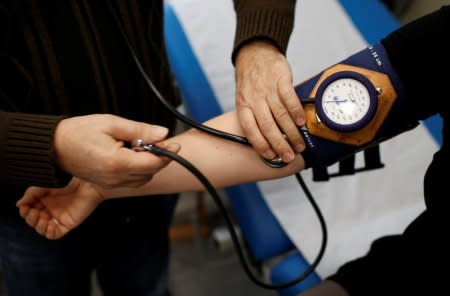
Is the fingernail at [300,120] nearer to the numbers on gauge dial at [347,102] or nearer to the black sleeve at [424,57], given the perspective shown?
the numbers on gauge dial at [347,102]

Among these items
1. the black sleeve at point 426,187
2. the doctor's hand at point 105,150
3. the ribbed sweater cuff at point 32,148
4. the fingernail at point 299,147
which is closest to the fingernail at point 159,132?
the doctor's hand at point 105,150

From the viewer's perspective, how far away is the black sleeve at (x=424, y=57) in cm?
66

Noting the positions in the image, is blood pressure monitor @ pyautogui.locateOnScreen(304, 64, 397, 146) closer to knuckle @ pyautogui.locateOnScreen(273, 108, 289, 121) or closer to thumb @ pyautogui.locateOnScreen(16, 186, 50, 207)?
knuckle @ pyautogui.locateOnScreen(273, 108, 289, 121)

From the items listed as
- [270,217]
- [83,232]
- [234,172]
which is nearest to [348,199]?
[270,217]

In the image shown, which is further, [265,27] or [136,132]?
[265,27]

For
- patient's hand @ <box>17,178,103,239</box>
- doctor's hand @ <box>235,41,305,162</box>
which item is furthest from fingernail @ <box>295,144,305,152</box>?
patient's hand @ <box>17,178,103,239</box>

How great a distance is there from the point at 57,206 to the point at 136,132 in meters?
0.26

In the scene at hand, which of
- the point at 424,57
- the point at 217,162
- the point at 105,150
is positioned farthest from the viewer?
the point at 217,162

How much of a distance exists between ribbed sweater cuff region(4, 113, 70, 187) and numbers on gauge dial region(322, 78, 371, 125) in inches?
16.7

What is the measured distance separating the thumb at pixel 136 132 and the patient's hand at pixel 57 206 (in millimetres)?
203

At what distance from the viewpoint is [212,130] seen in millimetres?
732

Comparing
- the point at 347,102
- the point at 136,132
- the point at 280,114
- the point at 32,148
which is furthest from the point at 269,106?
the point at 32,148

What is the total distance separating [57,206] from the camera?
73 centimetres

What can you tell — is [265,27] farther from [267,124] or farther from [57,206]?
[57,206]
